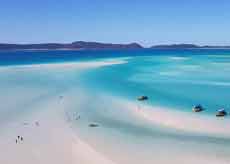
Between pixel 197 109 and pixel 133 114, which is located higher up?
pixel 197 109

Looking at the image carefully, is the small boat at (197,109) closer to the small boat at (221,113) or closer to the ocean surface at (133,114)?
the ocean surface at (133,114)

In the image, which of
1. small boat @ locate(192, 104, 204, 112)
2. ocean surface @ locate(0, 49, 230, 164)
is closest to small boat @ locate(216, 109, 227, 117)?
ocean surface @ locate(0, 49, 230, 164)

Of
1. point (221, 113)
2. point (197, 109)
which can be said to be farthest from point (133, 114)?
point (221, 113)

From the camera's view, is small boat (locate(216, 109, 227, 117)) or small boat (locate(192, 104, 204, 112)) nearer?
small boat (locate(216, 109, 227, 117))

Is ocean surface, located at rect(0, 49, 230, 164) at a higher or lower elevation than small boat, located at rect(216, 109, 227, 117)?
lower

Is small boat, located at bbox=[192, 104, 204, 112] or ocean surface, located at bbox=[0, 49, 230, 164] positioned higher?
small boat, located at bbox=[192, 104, 204, 112]

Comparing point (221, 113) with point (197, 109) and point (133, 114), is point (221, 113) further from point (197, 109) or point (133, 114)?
point (133, 114)

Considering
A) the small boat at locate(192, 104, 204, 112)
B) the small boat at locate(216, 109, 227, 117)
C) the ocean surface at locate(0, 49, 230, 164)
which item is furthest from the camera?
the small boat at locate(192, 104, 204, 112)

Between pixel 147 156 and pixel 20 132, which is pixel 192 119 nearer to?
pixel 147 156

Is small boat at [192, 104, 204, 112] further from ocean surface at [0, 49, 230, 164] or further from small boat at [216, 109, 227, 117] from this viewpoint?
small boat at [216, 109, 227, 117]

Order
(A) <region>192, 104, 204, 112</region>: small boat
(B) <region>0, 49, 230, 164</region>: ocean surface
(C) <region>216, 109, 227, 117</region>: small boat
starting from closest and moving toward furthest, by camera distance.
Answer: (B) <region>0, 49, 230, 164</region>: ocean surface < (C) <region>216, 109, 227, 117</region>: small boat < (A) <region>192, 104, 204, 112</region>: small boat

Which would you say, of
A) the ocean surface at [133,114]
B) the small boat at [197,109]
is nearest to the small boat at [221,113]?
the ocean surface at [133,114]
